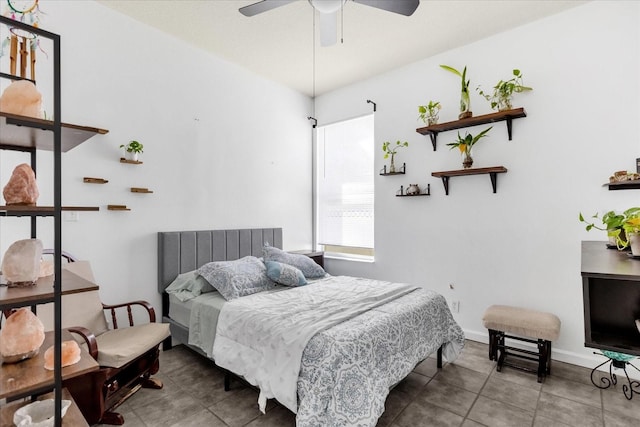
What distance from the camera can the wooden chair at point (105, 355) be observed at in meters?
2.05

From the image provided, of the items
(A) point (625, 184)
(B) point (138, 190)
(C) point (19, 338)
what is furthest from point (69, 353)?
(A) point (625, 184)

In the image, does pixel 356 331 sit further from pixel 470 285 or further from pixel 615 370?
pixel 615 370

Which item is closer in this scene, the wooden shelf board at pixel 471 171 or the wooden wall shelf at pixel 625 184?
the wooden wall shelf at pixel 625 184

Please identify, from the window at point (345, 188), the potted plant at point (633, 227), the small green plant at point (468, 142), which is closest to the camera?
the potted plant at point (633, 227)

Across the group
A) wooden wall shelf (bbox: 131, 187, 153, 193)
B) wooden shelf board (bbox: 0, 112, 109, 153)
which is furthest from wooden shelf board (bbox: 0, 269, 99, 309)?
wooden wall shelf (bbox: 131, 187, 153, 193)

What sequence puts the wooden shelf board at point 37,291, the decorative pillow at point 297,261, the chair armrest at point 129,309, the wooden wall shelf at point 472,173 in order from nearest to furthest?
1. the wooden shelf board at point 37,291
2. the chair armrest at point 129,309
3. the wooden wall shelf at point 472,173
4. the decorative pillow at point 297,261

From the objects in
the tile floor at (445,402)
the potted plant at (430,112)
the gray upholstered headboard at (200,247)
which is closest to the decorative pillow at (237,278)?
the gray upholstered headboard at (200,247)

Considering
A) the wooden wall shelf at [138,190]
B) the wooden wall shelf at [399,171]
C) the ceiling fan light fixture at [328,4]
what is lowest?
the wooden wall shelf at [138,190]

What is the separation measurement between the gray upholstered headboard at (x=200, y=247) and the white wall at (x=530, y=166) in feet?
5.93

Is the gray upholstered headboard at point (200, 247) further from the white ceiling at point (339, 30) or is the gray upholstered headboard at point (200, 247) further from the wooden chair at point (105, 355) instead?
the white ceiling at point (339, 30)

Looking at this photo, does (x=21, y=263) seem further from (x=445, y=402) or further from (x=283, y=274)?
(x=445, y=402)

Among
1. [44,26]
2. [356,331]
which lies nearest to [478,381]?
[356,331]

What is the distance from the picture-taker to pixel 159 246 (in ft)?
10.8

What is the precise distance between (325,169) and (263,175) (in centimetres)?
106
